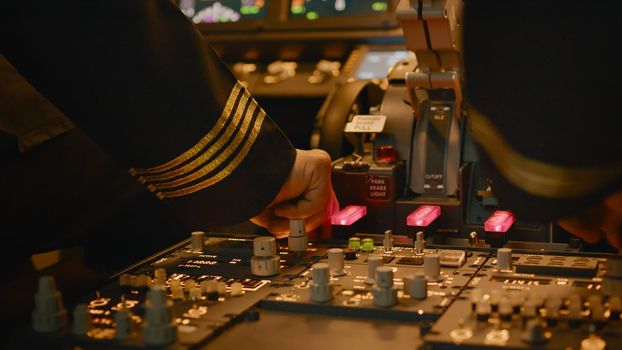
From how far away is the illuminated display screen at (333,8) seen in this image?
4.19 meters

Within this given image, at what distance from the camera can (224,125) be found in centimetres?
193

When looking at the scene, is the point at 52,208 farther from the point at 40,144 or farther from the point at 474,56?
the point at 474,56

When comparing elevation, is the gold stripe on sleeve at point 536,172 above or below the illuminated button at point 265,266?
above

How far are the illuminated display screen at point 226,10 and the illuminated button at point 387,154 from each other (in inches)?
78.7

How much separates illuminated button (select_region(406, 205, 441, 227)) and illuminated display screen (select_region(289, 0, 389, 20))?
1.92 m

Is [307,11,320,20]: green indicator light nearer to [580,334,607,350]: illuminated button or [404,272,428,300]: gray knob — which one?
[404,272,428,300]: gray knob

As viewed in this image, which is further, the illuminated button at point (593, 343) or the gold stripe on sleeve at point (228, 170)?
the gold stripe on sleeve at point (228, 170)

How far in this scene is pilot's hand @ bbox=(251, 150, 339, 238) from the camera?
2027 mm

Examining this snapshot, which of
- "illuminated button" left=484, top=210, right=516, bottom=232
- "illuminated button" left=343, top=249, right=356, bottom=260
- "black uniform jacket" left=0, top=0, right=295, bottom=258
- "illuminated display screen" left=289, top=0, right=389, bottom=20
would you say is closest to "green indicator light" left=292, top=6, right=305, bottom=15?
"illuminated display screen" left=289, top=0, right=389, bottom=20

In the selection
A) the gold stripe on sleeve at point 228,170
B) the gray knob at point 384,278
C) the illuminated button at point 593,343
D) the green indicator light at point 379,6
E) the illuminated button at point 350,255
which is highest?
the green indicator light at point 379,6

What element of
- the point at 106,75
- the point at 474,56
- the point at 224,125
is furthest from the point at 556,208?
the point at 106,75

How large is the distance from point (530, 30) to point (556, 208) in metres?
0.32

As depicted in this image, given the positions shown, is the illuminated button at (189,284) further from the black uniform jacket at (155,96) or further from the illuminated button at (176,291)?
the black uniform jacket at (155,96)

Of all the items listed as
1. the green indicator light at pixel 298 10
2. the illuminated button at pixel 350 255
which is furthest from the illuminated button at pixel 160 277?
the green indicator light at pixel 298 10
